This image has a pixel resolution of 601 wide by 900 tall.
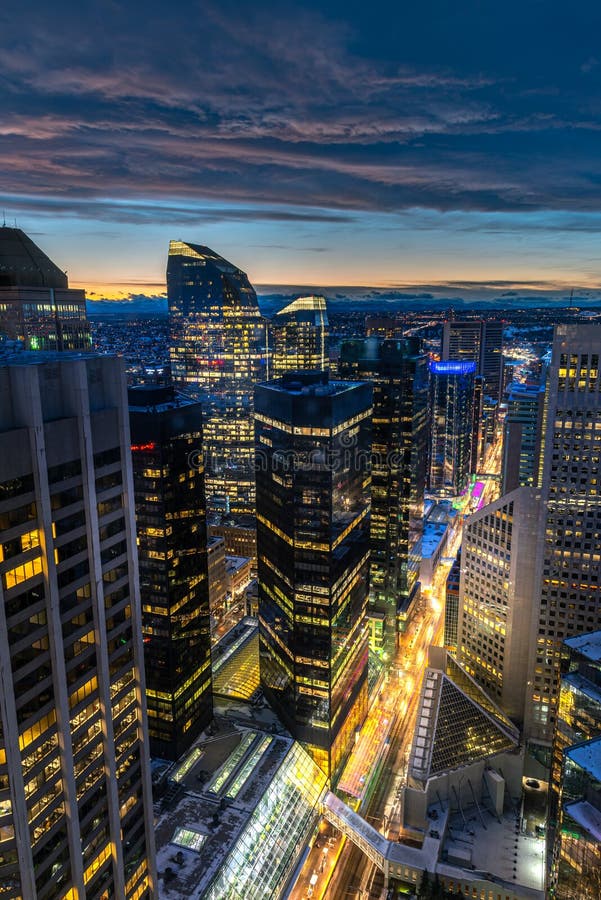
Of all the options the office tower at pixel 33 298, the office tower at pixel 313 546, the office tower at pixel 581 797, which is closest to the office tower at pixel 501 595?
the office tower at pixel 313 546

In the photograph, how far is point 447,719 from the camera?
145 m

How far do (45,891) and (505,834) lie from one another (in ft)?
334

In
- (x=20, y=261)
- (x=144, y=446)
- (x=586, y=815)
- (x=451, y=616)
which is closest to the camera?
(x=586, y=815)

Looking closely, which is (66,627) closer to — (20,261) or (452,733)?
(20,261)

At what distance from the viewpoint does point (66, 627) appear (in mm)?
57281

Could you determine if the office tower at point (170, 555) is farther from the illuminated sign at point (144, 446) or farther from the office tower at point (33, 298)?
the office tower at point (33, 298)

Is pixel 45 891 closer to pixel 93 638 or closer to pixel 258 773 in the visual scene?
pixel 93 638

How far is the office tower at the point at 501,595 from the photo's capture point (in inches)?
5871

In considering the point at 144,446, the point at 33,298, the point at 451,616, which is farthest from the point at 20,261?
the point at 451,616

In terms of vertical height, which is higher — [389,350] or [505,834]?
[389,350]

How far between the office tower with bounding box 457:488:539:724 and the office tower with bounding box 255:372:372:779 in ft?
97.7

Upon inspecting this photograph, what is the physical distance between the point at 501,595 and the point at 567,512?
90.4 ft

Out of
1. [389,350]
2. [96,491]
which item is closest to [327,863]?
[96,491]

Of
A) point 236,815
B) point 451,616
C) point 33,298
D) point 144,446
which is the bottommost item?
point 236,815
